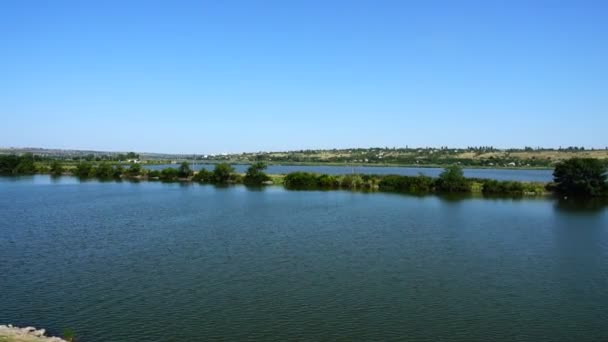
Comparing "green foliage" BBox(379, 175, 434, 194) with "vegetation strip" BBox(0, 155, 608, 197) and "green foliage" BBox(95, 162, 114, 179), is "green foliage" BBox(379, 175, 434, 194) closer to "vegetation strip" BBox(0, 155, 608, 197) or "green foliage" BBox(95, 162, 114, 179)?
"vegetation strip" BBox(0, 155, 608, 197)

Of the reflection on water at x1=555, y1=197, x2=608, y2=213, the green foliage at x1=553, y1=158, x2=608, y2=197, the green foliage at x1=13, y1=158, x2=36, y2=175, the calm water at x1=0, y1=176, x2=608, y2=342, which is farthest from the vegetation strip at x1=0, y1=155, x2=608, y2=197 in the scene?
the calm water at x1=0, y1=176, x2=608, y2=342

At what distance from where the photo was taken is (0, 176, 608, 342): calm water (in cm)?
1639

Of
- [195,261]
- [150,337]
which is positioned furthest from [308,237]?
[150,337]

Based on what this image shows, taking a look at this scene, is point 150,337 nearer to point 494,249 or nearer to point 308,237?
point 308,237

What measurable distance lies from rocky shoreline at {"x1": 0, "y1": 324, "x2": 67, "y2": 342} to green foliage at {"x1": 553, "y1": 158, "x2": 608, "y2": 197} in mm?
61999

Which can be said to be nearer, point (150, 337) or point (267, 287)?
point (150, 337)

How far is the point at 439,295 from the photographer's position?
19.7 m

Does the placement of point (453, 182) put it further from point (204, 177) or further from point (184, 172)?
point (184, 172)

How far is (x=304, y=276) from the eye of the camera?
72.7 ft

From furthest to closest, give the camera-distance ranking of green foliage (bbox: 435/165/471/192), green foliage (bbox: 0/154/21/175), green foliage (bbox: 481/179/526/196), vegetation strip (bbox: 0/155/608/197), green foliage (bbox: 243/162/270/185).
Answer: green foliage (bbox: 0/154/21/175)
green foliage (bbox: 243/162/270/185)
green foliage (bbox: 435/165/471/192)
green foliage (bbox: 481/179/526/196)
vegetation strip (bbox: 0/155/608/197)

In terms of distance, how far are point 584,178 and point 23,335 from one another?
63.0 metres

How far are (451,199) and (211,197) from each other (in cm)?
2811

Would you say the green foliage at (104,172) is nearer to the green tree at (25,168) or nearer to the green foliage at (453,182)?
the green tree at (25,168)

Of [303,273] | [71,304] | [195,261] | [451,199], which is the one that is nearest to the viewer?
[71,304]
